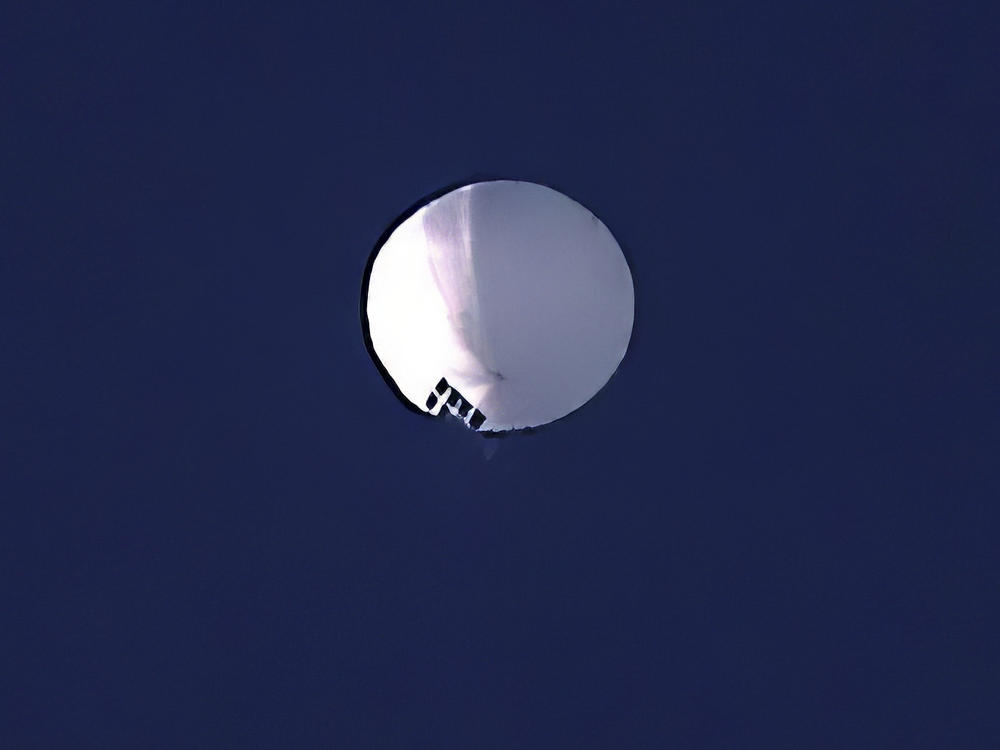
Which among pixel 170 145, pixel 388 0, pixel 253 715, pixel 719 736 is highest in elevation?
pixel 388 0

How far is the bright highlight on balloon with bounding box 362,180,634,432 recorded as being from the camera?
Result: 698mm

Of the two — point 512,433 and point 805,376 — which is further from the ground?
point 805,376

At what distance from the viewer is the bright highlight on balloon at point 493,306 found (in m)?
0.70

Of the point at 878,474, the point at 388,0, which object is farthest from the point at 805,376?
the point at 388,0

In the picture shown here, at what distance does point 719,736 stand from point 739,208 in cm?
31

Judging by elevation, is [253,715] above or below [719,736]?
below

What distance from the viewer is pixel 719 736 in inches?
28.3

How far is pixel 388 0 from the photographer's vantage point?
712mm

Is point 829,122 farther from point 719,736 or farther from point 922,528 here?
point 719,736

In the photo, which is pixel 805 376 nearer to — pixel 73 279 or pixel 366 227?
pixel 366 227

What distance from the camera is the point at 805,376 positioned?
29.0 inches

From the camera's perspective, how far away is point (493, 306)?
0.70 meters

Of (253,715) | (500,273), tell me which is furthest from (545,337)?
(253,715)

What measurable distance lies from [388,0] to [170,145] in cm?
15
